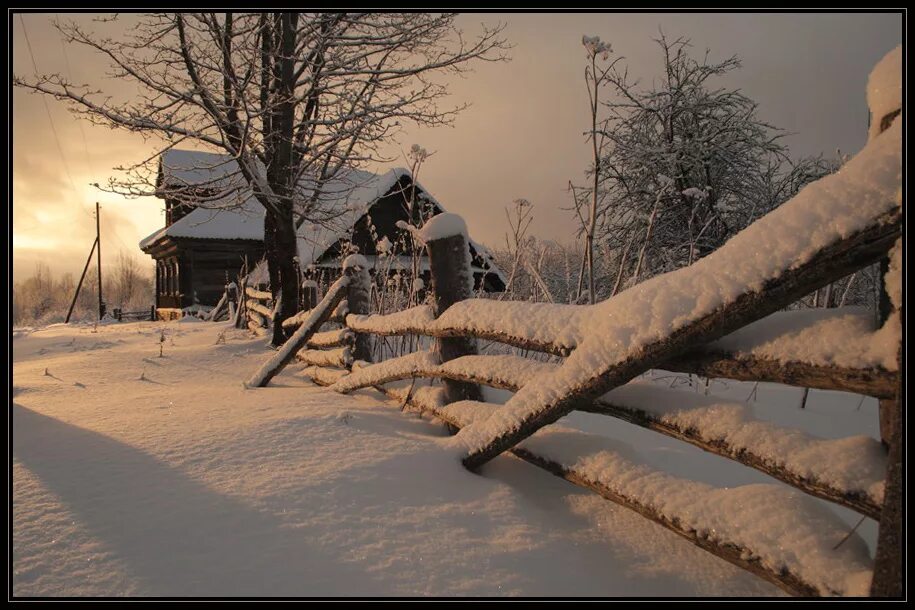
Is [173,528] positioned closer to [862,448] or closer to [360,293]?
[862,448]

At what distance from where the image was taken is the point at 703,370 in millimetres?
1501

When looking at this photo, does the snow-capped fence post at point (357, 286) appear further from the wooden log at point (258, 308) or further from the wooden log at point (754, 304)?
the wooden log at point (258, 308)

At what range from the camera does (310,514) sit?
172 cm

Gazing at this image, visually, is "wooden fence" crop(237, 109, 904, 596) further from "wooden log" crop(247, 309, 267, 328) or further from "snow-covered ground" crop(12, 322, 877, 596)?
"wooden log" crop(247, 309, 267, 328)

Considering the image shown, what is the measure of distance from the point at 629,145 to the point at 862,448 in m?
9.38

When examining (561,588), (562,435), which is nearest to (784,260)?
(561,588)

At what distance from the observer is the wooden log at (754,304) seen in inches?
41.2

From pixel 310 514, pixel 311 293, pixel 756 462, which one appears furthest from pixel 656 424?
pixel 311 293

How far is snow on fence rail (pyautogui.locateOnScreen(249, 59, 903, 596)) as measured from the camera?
3.49 feet

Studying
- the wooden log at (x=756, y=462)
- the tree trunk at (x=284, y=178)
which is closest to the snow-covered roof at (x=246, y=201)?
the tree trunk at (x=284, y=178)

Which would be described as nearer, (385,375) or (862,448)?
(862,448)

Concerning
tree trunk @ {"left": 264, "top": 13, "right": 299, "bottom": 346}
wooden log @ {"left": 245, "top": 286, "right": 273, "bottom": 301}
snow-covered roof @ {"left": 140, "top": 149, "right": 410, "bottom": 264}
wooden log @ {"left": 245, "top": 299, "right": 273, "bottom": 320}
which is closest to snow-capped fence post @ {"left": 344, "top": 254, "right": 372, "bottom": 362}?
tree trunk @ {"left": 264, "top": 13, "right": 299, "bottom": 346}
